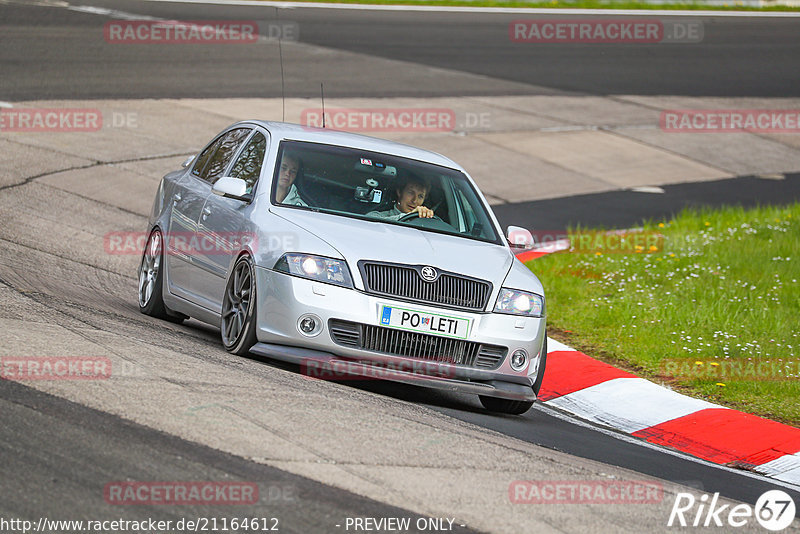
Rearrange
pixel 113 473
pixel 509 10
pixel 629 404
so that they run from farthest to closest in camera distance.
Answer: pixel 509 10 → pixel 629 404 → pixel 113 473

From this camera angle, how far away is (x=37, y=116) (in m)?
17.0

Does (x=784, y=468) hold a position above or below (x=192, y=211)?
below

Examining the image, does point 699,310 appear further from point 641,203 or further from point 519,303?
point 641,203

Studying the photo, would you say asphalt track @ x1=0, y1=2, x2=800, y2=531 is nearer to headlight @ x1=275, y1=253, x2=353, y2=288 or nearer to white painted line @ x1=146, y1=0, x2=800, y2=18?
headlight @ x1=275, y1=253, x2=353, y2=288

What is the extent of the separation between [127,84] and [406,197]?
42.2ft

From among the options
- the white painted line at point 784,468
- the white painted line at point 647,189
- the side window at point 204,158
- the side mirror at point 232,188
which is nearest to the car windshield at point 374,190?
the side mirror at point 232,188

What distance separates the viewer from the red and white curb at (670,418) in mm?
7602

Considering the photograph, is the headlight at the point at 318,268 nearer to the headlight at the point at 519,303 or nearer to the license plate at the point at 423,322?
the license plate at the point at 423,322

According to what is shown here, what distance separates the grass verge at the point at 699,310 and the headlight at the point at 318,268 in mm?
3192

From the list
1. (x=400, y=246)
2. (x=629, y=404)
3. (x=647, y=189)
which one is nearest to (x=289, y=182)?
(x=400, y=246)

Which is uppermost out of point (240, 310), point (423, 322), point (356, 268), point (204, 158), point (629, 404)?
point (204, 158)

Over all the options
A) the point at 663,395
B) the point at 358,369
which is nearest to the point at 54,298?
the point at 358,369

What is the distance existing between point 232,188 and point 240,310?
0.89m

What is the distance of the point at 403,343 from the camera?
727 centimetres
